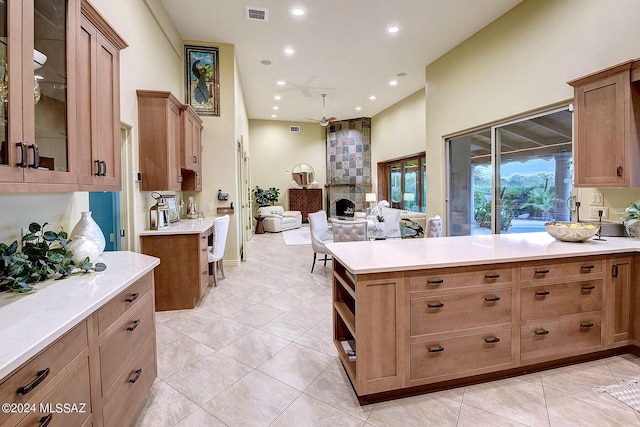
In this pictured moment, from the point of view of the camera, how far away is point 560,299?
2.11 metres

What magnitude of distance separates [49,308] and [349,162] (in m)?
9.89

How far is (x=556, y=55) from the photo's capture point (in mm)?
3330

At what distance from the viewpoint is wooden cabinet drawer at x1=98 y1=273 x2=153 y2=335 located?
4.32 feet

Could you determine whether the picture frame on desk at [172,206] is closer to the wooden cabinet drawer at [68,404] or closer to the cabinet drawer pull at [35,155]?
the cabinet drawer pull at [35,155]

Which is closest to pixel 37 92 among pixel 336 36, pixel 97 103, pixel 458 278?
pixel 97 103

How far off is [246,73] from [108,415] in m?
6.31

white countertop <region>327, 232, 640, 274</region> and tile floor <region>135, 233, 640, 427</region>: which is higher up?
white countertop <region>327, 232, 640, 274</region>

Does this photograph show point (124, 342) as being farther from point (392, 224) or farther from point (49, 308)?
point (392, 224)

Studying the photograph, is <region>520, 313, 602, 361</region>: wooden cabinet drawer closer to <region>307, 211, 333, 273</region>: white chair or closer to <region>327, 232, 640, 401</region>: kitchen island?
<region>327, 232, 640, 401</region>: kitchen island

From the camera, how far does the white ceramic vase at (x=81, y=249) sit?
167 cm

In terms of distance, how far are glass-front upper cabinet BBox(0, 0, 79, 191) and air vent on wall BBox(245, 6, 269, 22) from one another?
2.91 metres

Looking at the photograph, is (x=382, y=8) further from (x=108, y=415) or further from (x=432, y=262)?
(x=108, y=415)

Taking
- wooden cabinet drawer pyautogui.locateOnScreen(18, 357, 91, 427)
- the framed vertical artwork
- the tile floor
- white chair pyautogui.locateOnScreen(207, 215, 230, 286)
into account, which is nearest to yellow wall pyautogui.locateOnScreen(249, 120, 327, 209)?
the framed vertical artwork

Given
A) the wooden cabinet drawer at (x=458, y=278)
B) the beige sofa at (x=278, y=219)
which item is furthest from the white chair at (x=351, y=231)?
the beige sofa at (x=278, y=219)
